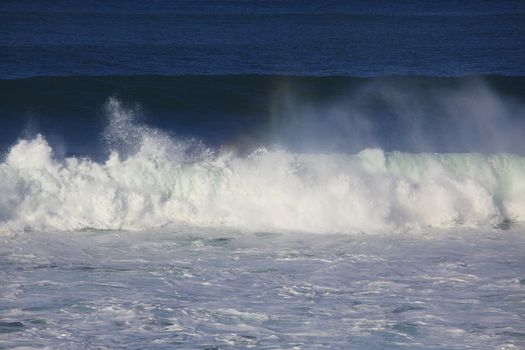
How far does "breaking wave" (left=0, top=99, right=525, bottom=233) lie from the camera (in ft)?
56.0

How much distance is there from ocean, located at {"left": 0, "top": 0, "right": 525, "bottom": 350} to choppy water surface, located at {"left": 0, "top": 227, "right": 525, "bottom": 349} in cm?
4

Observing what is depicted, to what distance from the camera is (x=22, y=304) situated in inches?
495

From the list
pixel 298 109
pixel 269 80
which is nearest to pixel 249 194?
pixel 298 109

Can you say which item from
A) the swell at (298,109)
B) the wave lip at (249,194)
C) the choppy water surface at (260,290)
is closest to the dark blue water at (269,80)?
the swell at (298,109)

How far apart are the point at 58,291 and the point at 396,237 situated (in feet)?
20.6

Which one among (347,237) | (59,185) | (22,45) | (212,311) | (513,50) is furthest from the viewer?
(513,50)

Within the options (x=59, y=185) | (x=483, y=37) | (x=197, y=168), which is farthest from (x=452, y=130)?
(x=483, y=37)

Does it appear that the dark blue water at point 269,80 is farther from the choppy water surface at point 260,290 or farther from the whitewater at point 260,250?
the choppy water surface at point 260,290

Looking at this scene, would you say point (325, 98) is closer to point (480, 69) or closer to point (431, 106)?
point (431, 106)

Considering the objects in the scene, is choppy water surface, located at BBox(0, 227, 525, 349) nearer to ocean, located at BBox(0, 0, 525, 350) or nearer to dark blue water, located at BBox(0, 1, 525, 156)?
ocean, located at BBox(0, 0, 525, 350)

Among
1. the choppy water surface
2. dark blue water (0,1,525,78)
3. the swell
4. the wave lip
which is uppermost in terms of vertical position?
dark blue water (0,1,525,78)

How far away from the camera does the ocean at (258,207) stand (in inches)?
479

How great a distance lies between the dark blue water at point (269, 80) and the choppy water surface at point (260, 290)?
24.6 feet

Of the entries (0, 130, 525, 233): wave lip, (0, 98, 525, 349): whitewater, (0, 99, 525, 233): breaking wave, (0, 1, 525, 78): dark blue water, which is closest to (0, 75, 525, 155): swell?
(0, 1, 525, 78): dark blue water
